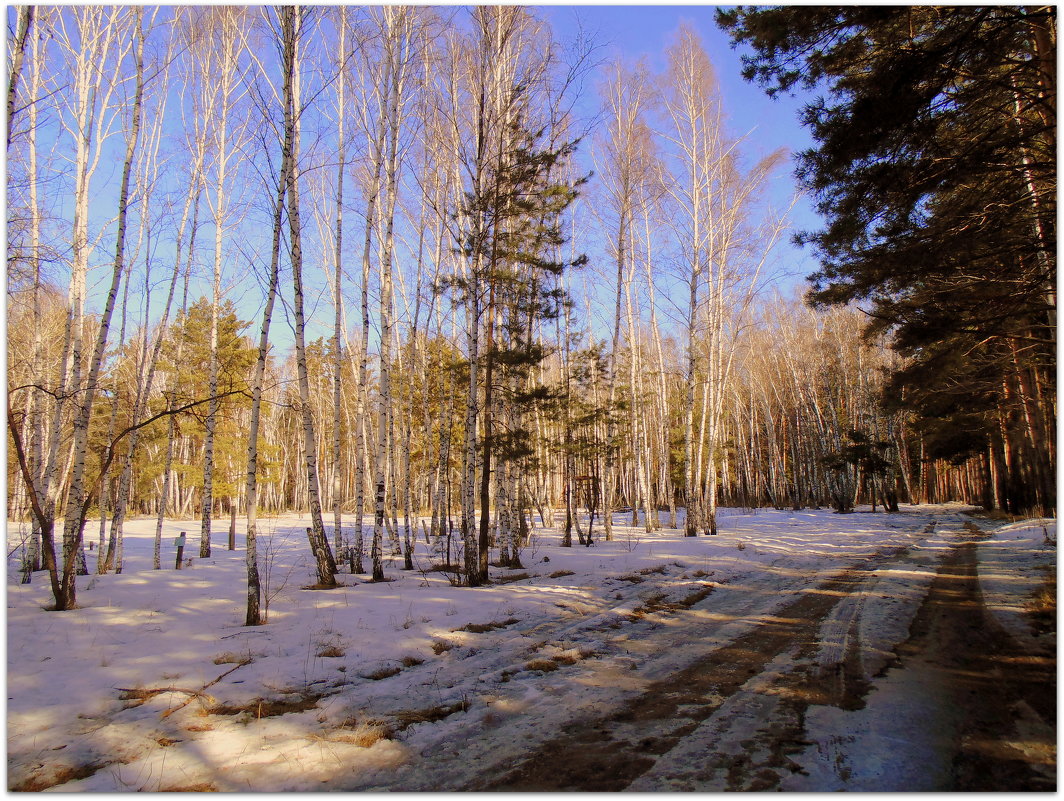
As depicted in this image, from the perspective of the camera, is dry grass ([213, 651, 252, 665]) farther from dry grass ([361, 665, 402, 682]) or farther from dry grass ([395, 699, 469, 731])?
dry grass ([395, 699, 469, 731])

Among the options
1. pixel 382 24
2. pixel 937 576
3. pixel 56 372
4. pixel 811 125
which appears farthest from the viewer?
pixel 56 372

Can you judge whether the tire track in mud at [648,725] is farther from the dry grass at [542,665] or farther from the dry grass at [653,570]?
the dry grass at [653,570]

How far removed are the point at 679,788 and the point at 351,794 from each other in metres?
1.71

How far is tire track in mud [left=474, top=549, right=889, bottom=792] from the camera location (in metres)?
2.78

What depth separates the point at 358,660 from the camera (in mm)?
4961

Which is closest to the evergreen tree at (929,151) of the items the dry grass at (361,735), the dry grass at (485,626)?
the dry grass at (485,626)

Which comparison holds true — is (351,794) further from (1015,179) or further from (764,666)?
(1015,179)

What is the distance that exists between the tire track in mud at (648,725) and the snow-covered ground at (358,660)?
176 millimetres

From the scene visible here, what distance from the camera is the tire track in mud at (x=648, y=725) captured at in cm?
278

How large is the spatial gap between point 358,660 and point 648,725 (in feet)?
9.63

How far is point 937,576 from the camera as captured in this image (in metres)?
8.22

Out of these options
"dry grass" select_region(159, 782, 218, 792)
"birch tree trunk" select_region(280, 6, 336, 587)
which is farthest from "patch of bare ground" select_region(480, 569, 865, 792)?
"birch tree trunk" select_region(280, 6, 336, 587)

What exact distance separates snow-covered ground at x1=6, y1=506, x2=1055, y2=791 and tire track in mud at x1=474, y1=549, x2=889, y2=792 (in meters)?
0.18

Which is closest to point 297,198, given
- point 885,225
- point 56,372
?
point 885,225
